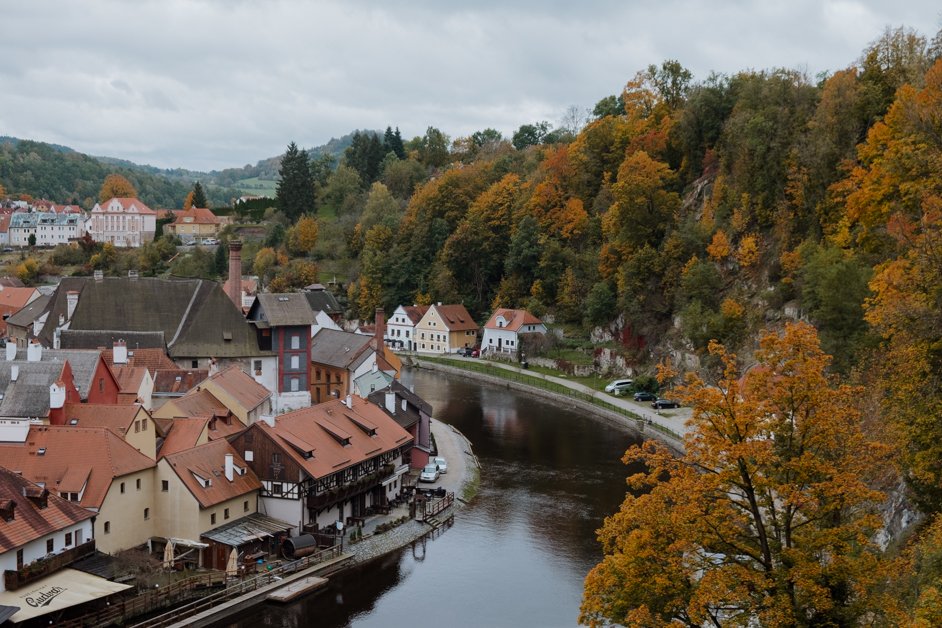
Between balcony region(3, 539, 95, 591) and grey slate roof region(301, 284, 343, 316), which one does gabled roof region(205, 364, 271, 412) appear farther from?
grey slate roof region(301, 284, 343, 316)

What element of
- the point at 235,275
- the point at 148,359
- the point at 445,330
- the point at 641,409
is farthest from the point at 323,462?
the point at 445,330

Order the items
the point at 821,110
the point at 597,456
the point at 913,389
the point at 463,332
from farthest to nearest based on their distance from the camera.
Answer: the point at 463,332
the point at 821,110
the point at 597,456
the point at 913,389

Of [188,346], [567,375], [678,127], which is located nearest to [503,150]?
[678,127]

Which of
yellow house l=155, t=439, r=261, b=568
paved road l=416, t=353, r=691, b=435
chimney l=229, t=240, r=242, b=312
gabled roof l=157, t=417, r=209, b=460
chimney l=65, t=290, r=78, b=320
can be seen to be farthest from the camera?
chimney l=229, t=240, r=242, b=312

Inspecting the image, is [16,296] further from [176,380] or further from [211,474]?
[211,474]

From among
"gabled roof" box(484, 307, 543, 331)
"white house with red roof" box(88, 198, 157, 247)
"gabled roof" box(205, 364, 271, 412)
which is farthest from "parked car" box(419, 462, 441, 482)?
"white house with red roof" box(88, 198, 157, 247)

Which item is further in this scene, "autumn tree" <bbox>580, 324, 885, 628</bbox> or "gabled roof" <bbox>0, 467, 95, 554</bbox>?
"gabled roof" <bbox>0, 467, 95, 554</bbox>

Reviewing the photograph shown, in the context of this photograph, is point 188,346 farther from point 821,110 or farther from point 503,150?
point 503,150
